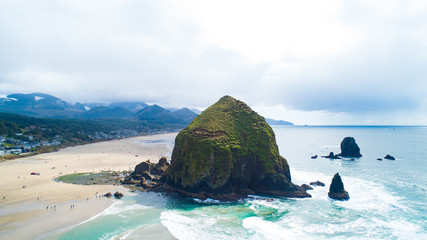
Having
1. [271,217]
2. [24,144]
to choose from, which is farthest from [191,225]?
[24,144]

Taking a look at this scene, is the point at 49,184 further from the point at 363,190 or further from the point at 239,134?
the point at 363,190

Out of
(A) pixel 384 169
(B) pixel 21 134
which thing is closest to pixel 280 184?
(A) pixel 384 169

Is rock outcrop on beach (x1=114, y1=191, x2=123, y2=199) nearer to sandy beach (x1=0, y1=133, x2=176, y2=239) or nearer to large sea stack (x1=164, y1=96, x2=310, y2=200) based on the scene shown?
sandy beach (x1=0, y1=133, x2=176, y2=239)

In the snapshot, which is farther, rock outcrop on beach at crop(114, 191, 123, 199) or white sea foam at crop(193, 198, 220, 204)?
rock outcrop on beach at crop(114, 191, 123, 199)

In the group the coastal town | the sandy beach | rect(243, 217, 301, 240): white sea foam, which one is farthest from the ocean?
the coastal town

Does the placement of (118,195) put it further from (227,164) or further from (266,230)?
(266,230)

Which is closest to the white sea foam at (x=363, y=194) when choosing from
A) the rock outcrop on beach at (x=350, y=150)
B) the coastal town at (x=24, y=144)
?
the rock outcrop on beach at (x=350, y=150)

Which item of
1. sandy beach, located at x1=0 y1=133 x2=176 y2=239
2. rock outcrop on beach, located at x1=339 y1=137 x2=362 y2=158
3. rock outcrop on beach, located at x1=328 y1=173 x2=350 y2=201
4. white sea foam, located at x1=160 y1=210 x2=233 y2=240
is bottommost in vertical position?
sandy beach, located at x1=0 y1=133 x2=176 y2=239

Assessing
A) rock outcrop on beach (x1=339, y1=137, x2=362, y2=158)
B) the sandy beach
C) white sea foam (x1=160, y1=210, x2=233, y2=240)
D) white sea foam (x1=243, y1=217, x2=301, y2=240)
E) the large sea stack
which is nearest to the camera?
white sea foam (x1=160, y1=210, x2=233, y2=240)
